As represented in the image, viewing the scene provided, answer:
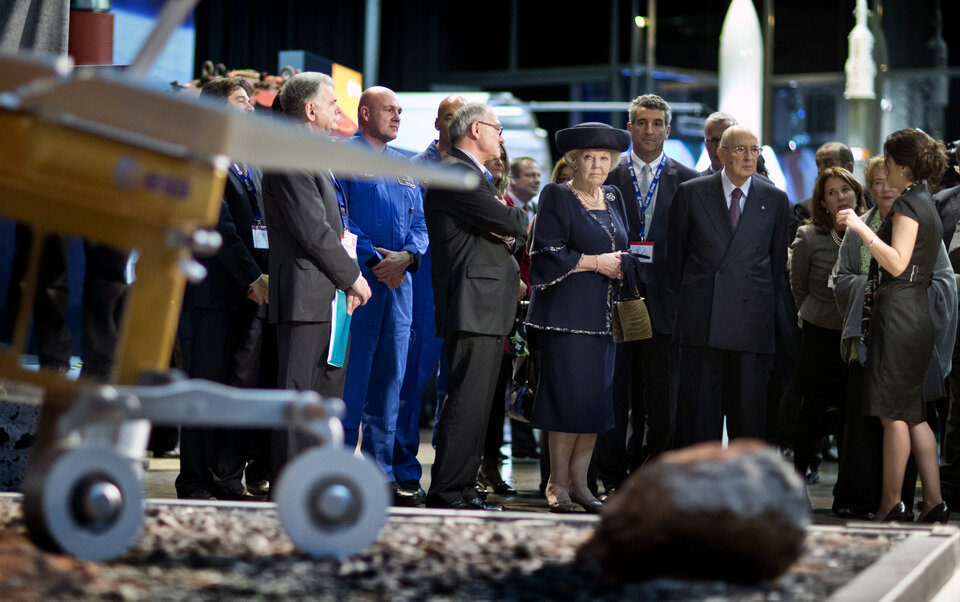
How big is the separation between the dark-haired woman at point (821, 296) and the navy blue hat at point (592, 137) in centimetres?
116

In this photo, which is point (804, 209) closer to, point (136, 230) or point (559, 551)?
point (559, 551)

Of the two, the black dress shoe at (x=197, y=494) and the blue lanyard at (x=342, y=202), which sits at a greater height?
the blue lanyard at (x=342, y=202)

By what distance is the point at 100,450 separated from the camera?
2.86m

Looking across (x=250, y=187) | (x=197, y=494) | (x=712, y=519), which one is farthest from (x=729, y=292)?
(x=712, y=519)

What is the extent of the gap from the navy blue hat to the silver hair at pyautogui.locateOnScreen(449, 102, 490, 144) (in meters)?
0.36

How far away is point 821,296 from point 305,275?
254 centimetres

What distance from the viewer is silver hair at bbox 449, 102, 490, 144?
215 inches

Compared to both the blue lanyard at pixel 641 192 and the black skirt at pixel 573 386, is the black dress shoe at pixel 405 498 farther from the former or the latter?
the blue lanyard at pixel 641 192

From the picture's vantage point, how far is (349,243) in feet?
17.1

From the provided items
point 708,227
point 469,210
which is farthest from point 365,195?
point 708,227

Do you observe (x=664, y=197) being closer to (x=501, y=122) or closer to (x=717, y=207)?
(x=717, y=207)

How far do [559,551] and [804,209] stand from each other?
397 centimetres

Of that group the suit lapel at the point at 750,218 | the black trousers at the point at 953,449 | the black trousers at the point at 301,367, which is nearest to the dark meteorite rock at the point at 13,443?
the black trousers at the point at 301,367

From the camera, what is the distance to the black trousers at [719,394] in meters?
5.58
